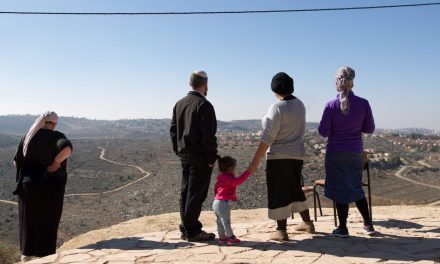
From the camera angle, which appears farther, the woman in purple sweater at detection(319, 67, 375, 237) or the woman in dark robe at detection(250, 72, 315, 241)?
the woman in purple sweater at detection(319, 67, 375, 237)

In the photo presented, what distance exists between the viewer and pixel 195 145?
4.66 m

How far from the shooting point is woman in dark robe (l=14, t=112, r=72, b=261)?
483cm

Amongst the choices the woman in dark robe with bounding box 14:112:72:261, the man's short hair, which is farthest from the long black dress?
the man's short hair

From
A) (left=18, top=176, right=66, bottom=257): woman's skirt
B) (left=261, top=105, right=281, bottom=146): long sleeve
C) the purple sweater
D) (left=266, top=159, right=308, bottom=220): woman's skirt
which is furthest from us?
(left=18, top=176, right=66, bottom=257): woman's skirt

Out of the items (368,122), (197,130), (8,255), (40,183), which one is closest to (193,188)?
(197,130)

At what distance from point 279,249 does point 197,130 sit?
146cm

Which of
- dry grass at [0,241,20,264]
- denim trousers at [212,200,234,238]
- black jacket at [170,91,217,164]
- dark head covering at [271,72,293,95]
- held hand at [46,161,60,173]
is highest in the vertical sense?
dark head covering at [271,72,293,95]

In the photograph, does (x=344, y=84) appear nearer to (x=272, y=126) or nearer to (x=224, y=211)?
(x=272, y=126)

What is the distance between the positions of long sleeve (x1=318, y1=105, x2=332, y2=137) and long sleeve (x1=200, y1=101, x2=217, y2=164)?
1.15 m

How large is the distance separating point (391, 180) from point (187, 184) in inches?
1613

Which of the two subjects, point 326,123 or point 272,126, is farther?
point 326,123

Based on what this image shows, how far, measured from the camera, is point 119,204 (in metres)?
31.5

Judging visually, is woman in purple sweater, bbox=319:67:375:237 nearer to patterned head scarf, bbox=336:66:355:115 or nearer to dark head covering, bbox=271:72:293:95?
patterned head scarf, bbox=336:66:355:115

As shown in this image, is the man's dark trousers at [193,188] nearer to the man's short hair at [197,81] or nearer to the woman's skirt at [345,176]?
the man's short hair at [197,81]
